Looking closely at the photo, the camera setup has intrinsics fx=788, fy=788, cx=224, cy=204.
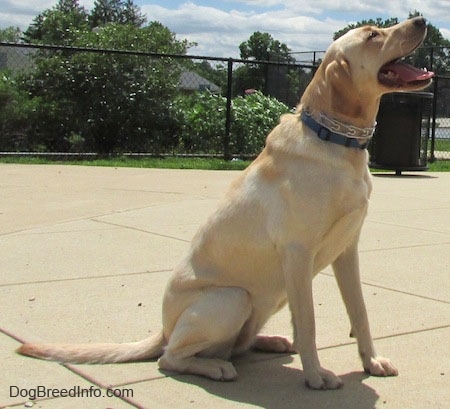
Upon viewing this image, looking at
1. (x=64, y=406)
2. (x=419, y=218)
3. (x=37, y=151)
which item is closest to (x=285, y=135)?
(x=64, y=406)

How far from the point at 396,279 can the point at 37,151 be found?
936 centimetres

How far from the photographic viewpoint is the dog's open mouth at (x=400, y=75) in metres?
3.36

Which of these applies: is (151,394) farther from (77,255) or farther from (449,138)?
(449,138)

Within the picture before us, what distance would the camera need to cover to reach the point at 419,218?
8.06 metres

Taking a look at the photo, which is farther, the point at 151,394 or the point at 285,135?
the point at 285,135

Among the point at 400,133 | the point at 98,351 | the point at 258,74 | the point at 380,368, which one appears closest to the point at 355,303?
the point at 380,368

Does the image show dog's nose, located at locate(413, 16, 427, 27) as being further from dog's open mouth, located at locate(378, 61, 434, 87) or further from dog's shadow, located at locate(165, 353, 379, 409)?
dog's shadow, located at locate(165, 353, 379, 409)

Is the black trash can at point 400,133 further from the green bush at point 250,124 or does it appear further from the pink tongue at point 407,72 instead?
the pink tongue at point 407,72

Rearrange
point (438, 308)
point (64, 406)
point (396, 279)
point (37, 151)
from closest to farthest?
point (64, 406) → point (438, 308) → point (396, 279) → point (37, 151)

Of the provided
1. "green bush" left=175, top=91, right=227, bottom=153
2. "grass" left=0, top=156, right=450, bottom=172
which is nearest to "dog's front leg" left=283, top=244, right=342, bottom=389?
"grass" left=0, top=156, right=450, bottom=172

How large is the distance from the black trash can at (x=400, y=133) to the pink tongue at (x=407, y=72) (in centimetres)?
901

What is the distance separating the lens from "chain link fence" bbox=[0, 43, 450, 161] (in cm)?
1368

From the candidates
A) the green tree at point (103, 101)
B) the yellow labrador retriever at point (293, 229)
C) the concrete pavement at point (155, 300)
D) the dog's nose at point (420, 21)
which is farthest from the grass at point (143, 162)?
the dog's nose at point (420, 21)

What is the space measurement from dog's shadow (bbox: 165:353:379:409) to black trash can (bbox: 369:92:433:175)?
8.97m
